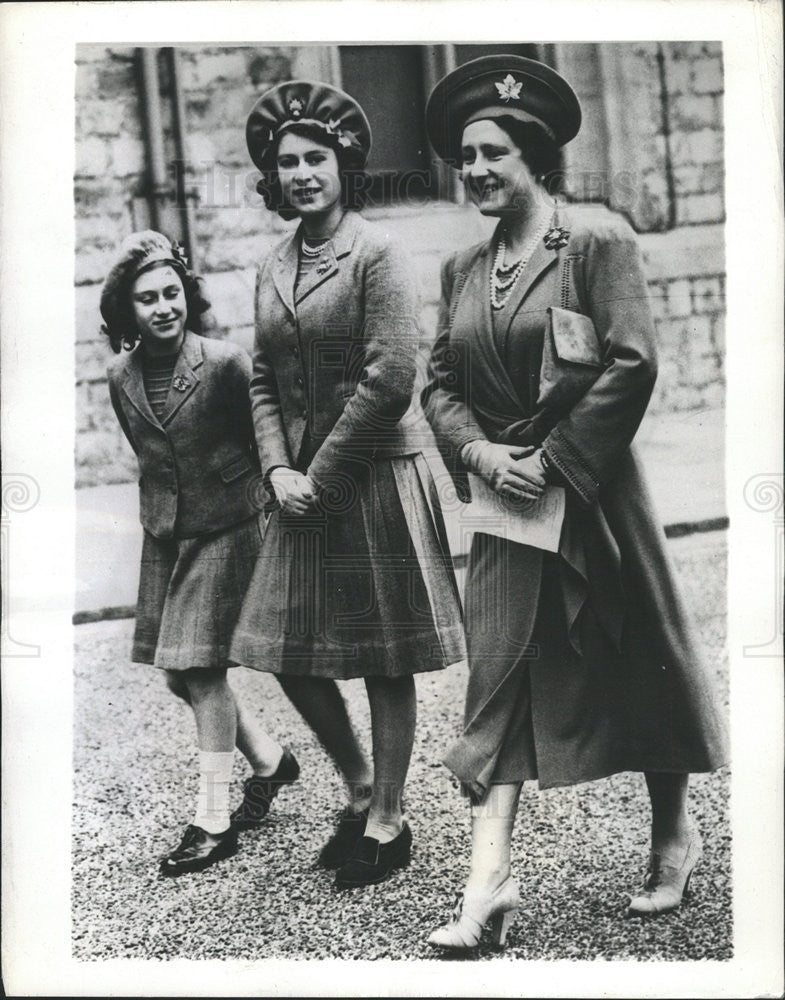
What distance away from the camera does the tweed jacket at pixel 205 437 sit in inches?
149

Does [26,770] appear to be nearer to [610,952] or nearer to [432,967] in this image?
[432,967]

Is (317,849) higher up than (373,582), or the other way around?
(373,582)

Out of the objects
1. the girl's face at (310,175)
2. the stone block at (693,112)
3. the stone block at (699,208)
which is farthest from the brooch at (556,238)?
the girl's face at (310,175)

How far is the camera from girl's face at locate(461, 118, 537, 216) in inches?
144

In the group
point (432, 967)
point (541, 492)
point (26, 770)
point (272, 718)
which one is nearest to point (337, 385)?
point (541, 492)

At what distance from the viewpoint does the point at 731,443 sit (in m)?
3.79

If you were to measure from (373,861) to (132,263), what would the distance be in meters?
2.04

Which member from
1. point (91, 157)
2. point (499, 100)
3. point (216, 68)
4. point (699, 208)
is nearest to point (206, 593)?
point (91, 157)

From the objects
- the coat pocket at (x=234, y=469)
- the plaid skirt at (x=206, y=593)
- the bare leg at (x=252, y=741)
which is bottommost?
the bare leg at (x=252, y=741)

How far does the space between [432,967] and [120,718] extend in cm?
127

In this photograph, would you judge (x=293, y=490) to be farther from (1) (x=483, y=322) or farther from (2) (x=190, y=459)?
(1) (x=483, y=322)

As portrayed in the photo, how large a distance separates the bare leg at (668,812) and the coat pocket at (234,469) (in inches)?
62.7

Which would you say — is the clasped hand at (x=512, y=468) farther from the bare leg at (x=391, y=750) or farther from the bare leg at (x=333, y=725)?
the bare leg at (x=333, y=725)

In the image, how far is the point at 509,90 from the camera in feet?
12.0
